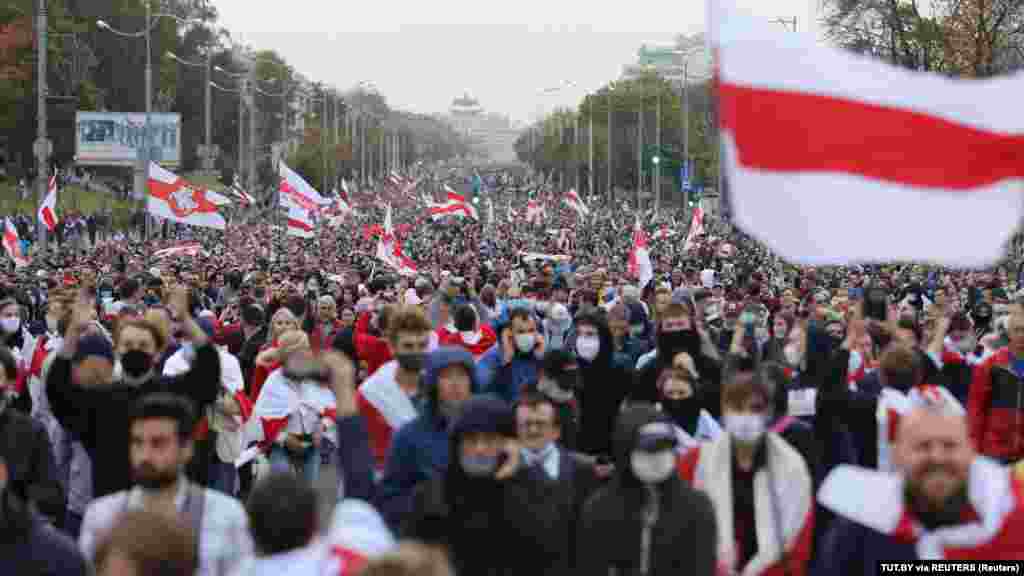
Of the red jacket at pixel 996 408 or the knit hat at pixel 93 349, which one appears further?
the red jacket at pixel 996 408

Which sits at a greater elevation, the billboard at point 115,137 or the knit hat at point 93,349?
the billboard at point 115,137

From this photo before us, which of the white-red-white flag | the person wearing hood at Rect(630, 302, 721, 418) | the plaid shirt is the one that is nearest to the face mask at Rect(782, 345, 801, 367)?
the person wearing hood at Rect(630, 302, 721, 418)

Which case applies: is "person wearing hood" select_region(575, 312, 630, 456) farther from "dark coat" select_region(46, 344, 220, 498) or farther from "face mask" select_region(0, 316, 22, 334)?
"face mask" select_region(0, 316, 22, 334)

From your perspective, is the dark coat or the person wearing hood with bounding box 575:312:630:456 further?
the person wearing hood with bounding box 575:312:630:456

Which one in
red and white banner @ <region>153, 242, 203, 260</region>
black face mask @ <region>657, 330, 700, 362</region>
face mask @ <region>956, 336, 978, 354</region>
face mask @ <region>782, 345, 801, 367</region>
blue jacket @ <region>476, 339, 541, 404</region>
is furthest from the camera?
red and white banner @ <region>153, 242, 203, 260</region>

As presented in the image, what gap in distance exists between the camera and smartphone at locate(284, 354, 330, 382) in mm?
6672

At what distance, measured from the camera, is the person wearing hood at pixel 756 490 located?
6730mm

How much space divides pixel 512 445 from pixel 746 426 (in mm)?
923

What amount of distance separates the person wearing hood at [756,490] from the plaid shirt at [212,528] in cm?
158

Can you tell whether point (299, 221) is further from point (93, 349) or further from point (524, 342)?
point (93, 349)

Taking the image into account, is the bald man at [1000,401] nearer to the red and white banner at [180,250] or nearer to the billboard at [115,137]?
the red and white banner at [180,250]

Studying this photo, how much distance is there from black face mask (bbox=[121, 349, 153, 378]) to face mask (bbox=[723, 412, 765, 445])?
9.50 ft

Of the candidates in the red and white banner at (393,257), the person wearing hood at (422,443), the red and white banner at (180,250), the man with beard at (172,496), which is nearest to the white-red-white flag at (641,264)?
the red and white banner at (393,257)

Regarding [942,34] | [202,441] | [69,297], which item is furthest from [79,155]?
[202,441]
